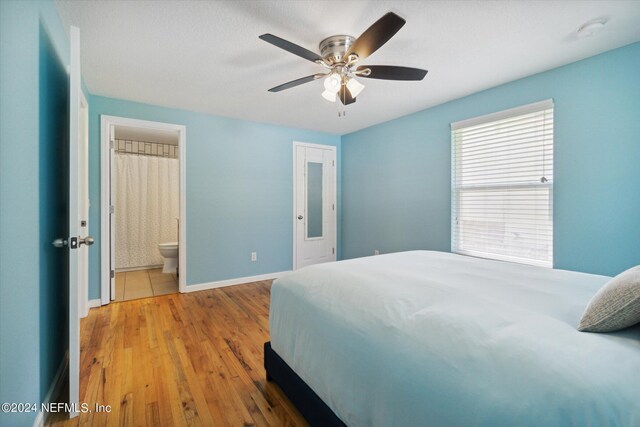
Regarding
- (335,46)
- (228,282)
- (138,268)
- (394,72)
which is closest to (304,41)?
(335,46)

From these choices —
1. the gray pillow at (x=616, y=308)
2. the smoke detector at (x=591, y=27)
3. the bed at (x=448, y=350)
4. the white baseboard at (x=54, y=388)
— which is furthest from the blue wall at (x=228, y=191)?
the gray pillow at (x=616, y=308)

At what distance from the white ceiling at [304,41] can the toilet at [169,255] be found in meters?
2.24

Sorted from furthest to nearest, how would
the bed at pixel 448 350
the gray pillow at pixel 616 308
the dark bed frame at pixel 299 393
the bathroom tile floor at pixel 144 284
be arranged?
1. the bathroom tile floor at pixel 144 284
2. the dark bed frame at pixel 299 393
3. the gray pillow at pixel 616 308
4. the bed at pixel 448 350

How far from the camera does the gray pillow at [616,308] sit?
857 millimetres

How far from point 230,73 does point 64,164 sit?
146 centimetres


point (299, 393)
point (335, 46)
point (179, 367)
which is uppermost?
point (335, 46)

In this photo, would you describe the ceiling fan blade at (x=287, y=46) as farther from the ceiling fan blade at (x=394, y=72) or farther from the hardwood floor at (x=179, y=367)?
the hardwood floor at (x=179, y=367)

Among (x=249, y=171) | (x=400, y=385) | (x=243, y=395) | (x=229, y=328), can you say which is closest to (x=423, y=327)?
(x=400, y=385)

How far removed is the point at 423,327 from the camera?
3.38ft

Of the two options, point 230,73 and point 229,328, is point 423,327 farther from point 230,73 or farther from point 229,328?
point 230,73

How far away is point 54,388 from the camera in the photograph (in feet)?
5.60

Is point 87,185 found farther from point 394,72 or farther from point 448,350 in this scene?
point 448,350

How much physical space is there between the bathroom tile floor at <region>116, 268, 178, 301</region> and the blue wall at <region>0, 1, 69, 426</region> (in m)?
2.03

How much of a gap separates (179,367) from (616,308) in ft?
7.62
